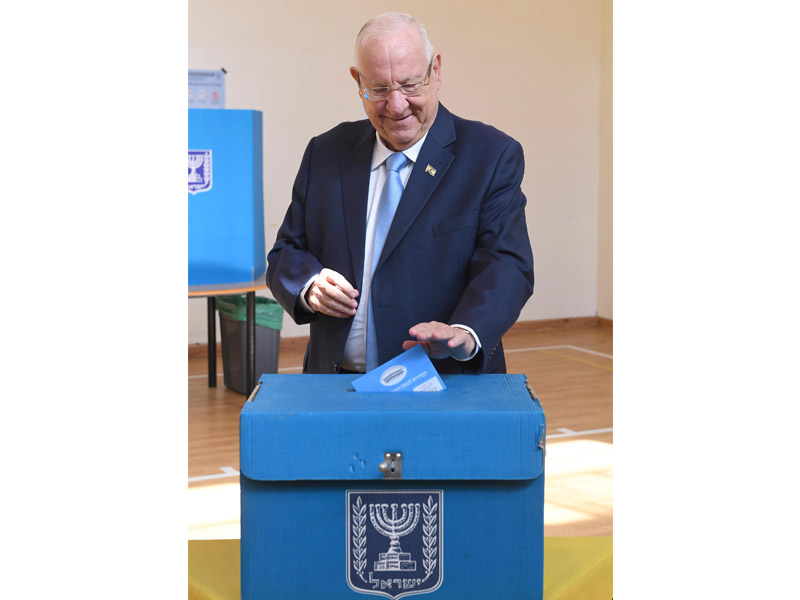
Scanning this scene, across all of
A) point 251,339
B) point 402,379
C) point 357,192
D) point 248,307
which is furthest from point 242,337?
point 402,379

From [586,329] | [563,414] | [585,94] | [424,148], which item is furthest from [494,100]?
[424,148]

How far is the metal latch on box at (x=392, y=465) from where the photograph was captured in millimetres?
1065

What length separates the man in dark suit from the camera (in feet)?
4.54

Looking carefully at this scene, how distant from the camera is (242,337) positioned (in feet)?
17.3

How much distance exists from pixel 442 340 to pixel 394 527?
0.90ft

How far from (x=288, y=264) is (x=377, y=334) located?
192 millimetres

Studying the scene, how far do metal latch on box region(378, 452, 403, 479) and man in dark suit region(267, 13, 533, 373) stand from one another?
31 centimetres

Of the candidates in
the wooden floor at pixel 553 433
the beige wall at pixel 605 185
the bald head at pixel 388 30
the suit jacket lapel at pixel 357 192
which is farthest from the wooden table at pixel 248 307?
the beige wall at pixel 605 185

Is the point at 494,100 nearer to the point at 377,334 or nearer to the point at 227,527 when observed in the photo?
the point at 227,527

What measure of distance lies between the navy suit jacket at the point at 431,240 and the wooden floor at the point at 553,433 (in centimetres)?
184

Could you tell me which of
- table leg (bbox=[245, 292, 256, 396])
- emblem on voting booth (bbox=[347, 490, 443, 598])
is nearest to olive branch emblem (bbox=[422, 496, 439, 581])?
emblem on voting booth (bbox=[347, 490, 443, 598])

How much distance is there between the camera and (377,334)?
1490 mm
